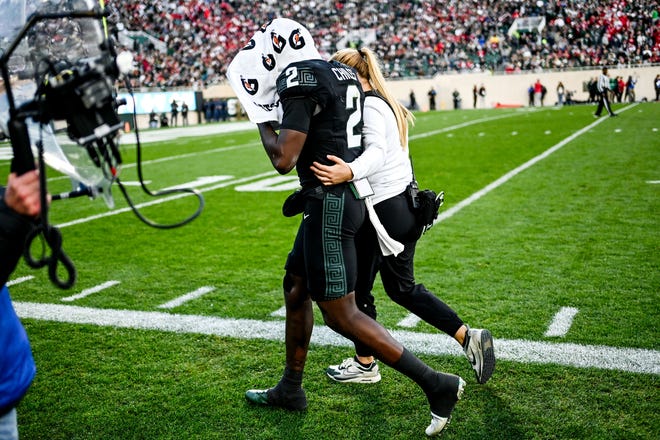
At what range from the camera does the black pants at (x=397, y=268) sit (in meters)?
3.06

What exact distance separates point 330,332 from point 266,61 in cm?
191

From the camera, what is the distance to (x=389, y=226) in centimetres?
306

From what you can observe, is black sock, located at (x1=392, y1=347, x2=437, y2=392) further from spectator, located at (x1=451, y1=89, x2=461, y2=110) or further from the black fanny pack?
spectator, located at (x1=451, y1=89, x2=461, y2=110)

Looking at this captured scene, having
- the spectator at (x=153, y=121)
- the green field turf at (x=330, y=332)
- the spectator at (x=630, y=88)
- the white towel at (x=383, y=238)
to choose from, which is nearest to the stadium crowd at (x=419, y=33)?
the spectator at (x=630, y=88)

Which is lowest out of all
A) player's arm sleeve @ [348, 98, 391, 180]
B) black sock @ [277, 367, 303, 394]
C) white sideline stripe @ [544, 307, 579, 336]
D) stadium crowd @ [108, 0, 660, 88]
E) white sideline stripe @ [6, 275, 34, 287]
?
white sideline stripe @ [544, 307, 579, 336]

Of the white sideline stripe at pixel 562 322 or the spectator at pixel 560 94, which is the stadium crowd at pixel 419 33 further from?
the white sideline stripe at pixel 562 322

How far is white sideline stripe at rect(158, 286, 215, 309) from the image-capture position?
4559 mm

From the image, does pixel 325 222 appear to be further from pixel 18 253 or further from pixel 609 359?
pixel 609 359

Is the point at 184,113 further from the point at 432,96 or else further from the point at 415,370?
the point at 415,370

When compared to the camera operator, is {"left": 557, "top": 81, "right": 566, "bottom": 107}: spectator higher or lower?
lower

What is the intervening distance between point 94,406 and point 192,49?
39046mm

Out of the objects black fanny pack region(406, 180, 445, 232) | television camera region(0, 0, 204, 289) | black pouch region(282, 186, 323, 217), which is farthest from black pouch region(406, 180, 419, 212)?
television camera region(0, 0, 204, 289)

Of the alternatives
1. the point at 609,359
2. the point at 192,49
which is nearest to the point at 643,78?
the point at 192,49

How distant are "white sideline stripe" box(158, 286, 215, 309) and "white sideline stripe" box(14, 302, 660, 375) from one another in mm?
172
